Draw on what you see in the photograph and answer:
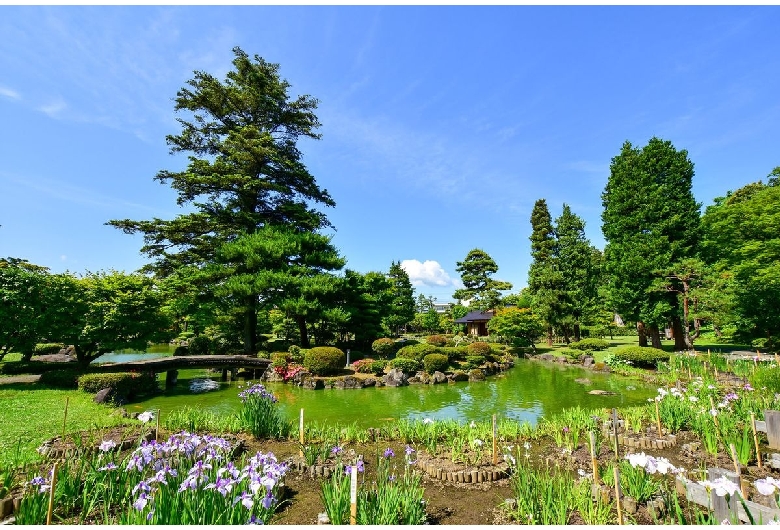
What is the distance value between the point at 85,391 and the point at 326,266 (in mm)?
11266

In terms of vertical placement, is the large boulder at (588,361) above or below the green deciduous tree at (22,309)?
below

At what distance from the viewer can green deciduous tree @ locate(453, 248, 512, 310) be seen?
37628 millimetres

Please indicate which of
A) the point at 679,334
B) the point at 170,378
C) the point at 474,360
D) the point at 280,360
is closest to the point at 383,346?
the point at 474,360

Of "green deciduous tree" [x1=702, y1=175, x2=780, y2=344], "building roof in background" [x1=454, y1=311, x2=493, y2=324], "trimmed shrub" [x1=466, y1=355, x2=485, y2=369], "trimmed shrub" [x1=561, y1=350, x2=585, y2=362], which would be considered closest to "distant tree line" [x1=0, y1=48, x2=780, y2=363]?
"green deciduous tree" [x1=702, y1=175, x2=780, y2=344]

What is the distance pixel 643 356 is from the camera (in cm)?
1584

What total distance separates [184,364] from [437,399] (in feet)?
36.4

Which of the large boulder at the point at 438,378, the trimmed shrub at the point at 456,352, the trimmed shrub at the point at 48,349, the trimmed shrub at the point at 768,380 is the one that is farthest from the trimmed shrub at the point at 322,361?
the trimmed shrub at the point at 48,349

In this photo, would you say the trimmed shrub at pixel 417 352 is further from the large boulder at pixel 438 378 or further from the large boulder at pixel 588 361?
the large boulder at pixel 588 361

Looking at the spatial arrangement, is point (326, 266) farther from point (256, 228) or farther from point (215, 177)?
point (215, 177)

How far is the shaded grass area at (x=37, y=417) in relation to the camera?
19.8 ft

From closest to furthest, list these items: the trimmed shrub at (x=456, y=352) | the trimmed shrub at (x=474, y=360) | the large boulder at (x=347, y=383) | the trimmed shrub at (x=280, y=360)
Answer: the large boulder at (x=347, y=383)
the trimmed shrub at (x=280, y=360)
the trimmed shrub at (x=474, y=360)
the trimmed shrub at (x=456, y=352)

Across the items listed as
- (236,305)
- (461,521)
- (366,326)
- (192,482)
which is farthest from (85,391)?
(366,326)

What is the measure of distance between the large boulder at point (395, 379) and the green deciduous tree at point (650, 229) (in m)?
13.3

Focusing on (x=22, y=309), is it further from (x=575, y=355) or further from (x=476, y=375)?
(x=575, y=355)
